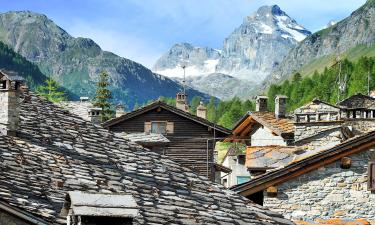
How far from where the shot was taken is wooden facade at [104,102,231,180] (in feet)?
148

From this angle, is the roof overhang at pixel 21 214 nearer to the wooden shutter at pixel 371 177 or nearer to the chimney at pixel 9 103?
the chimney at pixel 9 103

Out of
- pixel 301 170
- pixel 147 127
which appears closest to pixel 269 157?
pixel 301 170

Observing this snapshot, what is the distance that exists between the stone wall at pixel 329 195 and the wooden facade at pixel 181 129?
80.8 feet

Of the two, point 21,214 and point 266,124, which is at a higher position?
point 266,124

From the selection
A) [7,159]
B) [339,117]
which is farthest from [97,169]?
[339,117]

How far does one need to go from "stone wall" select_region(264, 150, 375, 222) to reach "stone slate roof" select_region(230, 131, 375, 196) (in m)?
0.17

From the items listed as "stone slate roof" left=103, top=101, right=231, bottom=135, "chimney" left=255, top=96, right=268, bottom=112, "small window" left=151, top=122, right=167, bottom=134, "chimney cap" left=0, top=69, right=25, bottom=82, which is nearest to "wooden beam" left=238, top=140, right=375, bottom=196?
"chimney cap" left=0, top=69, right=25, bottom=82

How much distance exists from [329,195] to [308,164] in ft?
3.01

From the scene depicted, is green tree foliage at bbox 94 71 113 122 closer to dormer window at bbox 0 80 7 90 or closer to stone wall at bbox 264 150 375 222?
stone wall at bbox 264 150 375 222

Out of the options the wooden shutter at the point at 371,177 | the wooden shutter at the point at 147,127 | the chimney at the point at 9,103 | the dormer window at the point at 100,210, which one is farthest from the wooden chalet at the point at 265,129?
the dormer window at the point at 100,210

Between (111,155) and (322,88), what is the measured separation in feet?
568

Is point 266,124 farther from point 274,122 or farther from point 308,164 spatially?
point 308,164

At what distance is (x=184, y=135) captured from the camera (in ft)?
150

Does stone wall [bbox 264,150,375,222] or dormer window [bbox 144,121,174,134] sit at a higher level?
dormer window [bbox 144,121,174,134]
